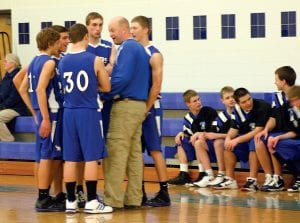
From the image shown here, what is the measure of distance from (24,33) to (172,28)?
2331mm

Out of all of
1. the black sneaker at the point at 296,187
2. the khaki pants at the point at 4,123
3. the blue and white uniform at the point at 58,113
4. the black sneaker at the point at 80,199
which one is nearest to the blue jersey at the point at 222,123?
the black sneaker at the point at 296,187

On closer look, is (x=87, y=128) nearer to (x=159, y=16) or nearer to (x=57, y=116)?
(x=57, y=116)

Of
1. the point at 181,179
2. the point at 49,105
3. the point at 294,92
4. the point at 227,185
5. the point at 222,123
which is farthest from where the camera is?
the point at 181,179

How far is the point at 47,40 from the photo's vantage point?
7.09m

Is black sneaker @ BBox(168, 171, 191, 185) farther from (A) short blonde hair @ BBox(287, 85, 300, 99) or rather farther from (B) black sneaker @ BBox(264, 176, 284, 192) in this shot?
(A) short blonde hair @ BBox(287, 85, 300, 99)

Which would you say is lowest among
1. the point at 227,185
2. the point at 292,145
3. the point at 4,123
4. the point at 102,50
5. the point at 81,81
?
the point at 227,185

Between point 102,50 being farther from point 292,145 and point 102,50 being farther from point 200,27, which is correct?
point 200,27

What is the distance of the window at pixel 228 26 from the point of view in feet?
33.3

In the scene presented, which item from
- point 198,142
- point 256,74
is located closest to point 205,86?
point 256,74

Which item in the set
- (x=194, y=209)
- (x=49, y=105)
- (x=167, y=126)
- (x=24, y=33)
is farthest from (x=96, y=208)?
(x=24, y=33)

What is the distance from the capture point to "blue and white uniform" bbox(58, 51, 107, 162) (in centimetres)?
668

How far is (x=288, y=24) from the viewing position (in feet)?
32.0

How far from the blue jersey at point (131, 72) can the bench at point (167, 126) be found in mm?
2503

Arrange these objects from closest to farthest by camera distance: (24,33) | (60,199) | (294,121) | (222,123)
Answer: (60,199), (294,121), (222,123), (24,33)
